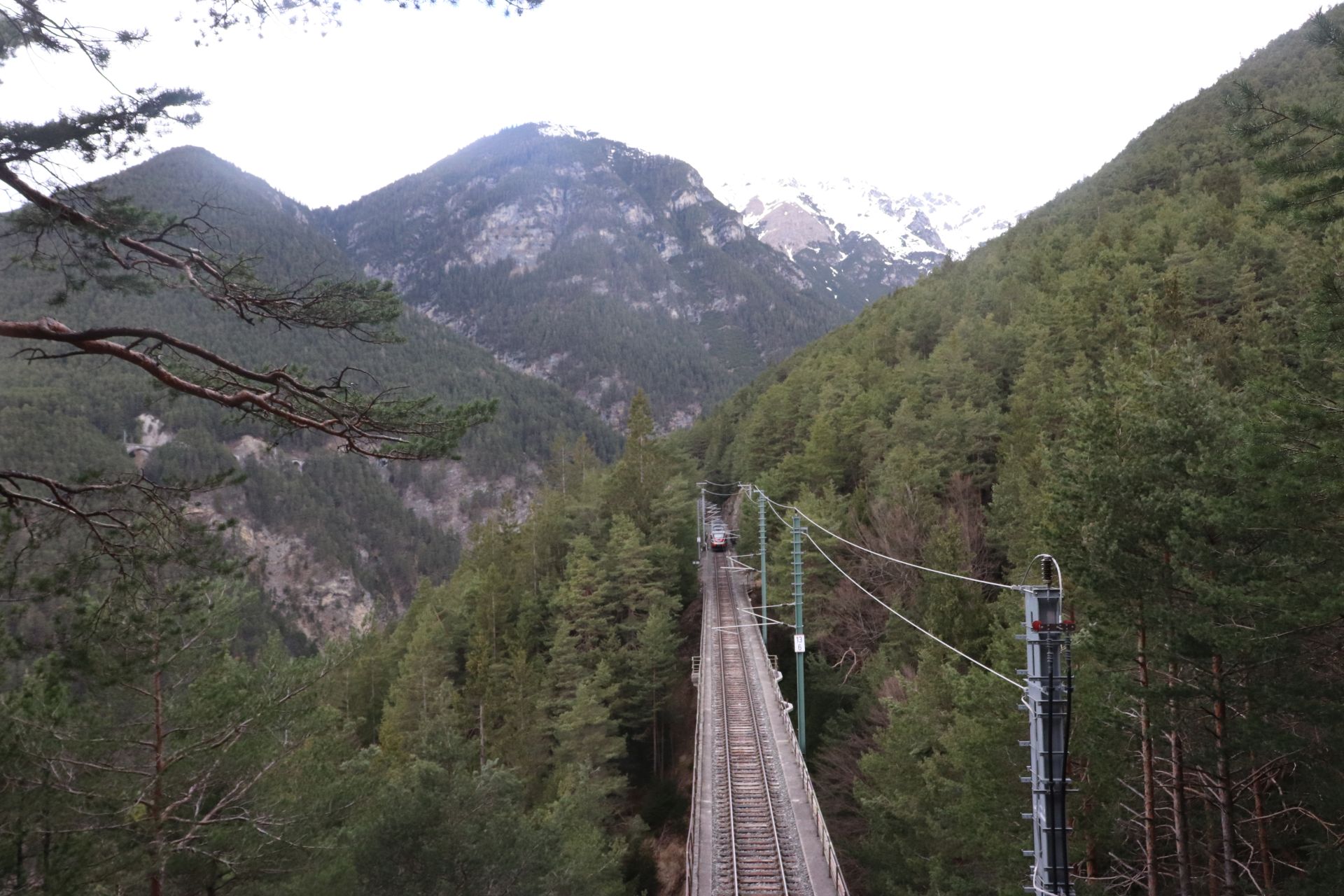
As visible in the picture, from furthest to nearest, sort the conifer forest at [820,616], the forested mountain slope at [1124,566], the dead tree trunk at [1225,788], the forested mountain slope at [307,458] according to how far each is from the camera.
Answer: the forested mountain slope at [307,458], the dead tree trunk at [1225,788], the forested mountain slope at [1124,566], the conifer forest at [820,616]

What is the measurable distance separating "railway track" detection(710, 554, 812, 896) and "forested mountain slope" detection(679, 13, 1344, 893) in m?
2.12

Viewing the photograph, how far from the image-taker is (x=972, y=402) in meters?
29.4

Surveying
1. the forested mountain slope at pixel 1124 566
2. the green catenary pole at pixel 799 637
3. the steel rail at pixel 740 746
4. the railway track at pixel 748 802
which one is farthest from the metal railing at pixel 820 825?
the forested mountain slope at pixel 1124 566

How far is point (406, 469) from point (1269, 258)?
154753mm

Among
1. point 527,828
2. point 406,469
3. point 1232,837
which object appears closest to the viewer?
point 1232,837

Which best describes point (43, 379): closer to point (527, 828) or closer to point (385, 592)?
point (385, 592)

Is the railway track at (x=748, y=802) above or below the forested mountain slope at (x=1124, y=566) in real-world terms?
below

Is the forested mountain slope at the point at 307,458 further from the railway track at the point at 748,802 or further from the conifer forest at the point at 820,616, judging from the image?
the railway track at the point at 748,802

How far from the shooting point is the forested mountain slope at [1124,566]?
7.68m

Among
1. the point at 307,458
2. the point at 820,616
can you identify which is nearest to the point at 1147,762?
the point at 820,616

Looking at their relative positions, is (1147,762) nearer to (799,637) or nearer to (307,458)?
(799,637)

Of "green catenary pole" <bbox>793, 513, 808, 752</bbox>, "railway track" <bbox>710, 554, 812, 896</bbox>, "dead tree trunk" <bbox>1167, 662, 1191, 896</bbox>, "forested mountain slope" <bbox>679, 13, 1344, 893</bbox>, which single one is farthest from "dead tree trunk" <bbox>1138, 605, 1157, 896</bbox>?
"green catenary pole" <bbox>793, 513, 808, 752</bbox>

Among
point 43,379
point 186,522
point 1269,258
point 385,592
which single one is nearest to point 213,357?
point 186,522

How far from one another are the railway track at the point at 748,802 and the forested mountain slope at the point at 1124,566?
212cm
